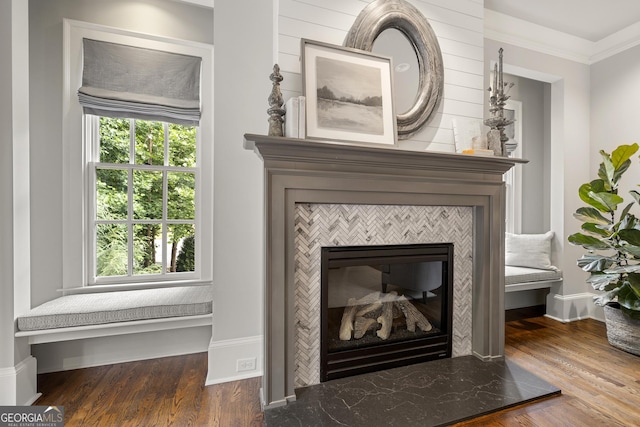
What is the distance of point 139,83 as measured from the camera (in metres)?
2.33

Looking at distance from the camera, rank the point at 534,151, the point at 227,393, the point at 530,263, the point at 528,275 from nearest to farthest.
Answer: the point at 227,393 < the point at 528,275 < the point at 530,263 < the point at 534,151

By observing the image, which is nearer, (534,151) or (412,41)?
(412,41)

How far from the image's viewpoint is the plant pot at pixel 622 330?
236 centimetres

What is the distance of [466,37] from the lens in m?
2.33

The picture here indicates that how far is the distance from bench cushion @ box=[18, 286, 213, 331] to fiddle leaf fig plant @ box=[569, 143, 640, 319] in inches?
124

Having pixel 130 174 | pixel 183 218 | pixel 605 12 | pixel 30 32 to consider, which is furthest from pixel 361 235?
pixel 605 12

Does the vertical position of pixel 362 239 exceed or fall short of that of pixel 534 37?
it falls short

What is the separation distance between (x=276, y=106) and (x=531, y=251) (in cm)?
316

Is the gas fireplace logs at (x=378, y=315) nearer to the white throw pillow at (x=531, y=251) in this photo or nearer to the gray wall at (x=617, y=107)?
the white throw pillow at (x=531, y=251)

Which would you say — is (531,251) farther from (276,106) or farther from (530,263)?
(276,106)

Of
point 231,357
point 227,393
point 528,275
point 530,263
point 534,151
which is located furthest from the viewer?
point 534,151

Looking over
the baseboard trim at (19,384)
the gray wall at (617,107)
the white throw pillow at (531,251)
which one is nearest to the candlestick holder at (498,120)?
the white throw pillow at (531,251)

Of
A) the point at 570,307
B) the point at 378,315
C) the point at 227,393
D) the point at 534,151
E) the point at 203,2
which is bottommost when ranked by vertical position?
the point at 227,393

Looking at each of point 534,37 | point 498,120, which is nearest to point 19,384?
point 498,120
